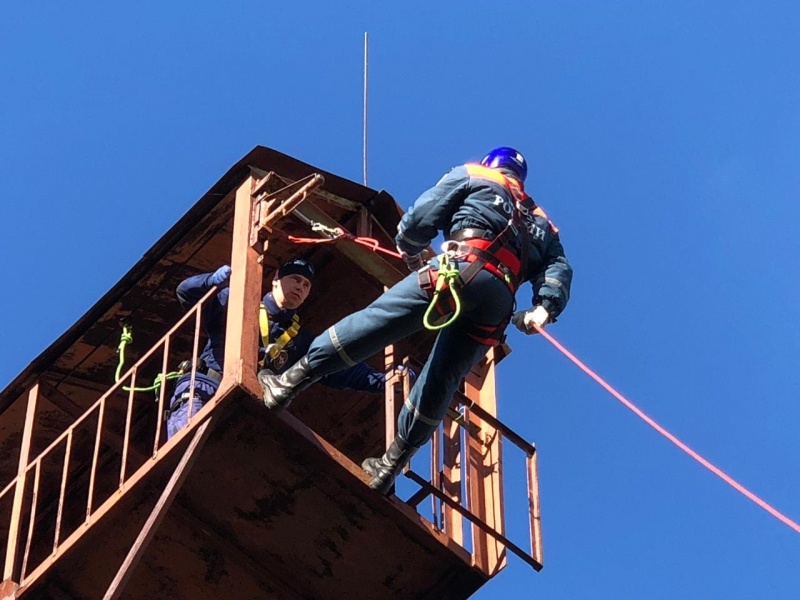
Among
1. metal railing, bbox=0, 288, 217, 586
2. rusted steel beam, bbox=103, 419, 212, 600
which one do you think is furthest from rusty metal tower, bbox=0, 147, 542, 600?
metal railing, bbox=0, 288, 217, 586

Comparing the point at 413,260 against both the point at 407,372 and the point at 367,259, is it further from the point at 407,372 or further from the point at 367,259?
the point at 367,259

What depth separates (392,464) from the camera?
928cm

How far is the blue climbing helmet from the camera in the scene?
10117 mm

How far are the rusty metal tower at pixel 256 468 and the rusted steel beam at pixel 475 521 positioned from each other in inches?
0.4

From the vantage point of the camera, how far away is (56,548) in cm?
966

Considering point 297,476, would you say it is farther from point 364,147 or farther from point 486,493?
point 364,147

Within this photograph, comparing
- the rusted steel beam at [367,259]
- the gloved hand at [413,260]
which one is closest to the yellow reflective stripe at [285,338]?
the rusted steel beam at [367,259]

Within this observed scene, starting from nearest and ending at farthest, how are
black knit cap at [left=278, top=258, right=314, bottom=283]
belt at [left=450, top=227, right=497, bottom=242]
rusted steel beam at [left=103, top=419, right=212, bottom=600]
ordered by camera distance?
rusted steel beam at [left=103, top=419, right=212, bottom=600] → belt at [left=450, top=227, right=497, bottom=242] → black knit cap at [left=278, top=258, right=314, bottom=283]

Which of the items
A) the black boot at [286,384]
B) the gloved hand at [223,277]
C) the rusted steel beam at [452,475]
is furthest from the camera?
the gloved hand at [223,277]

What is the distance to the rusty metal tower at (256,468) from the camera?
921 cm

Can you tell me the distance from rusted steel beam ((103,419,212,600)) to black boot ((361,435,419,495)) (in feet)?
3.46

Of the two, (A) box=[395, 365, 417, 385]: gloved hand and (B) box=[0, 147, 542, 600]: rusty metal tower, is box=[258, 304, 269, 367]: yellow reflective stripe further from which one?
(A) box=[395, 365, 417, 385]: gloved hand

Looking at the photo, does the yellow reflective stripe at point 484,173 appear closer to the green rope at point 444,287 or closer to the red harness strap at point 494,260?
the red harness strap at point 494,260

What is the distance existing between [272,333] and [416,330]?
53.9 inches
